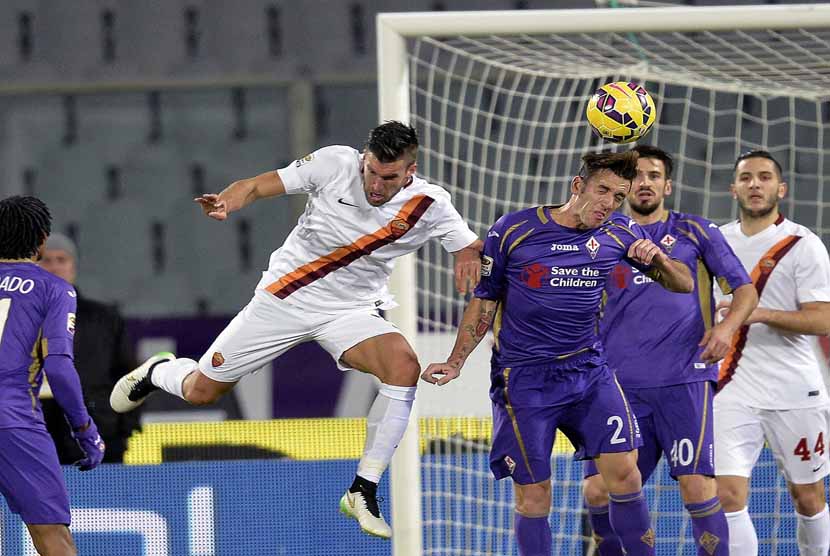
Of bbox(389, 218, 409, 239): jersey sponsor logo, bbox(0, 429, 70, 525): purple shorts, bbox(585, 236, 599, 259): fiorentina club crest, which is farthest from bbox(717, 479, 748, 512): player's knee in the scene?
bbox(0, 429, 70, 525): purple shorts

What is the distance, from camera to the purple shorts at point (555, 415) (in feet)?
17.3

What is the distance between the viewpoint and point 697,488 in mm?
5508

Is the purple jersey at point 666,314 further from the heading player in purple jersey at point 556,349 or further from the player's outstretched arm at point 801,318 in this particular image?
the heading player in purple jersey at point 556,349

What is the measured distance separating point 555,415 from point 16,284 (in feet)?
7.09

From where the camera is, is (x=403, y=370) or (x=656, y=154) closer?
(x=403, y=370)

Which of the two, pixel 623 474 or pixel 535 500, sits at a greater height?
pixel 623 474

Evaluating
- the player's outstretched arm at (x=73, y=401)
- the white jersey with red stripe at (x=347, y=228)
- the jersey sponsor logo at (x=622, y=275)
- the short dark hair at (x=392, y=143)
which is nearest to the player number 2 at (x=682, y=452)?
the jersey sponsor logo at (x=622, y=275)

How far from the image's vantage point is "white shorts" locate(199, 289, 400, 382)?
5.38 meters

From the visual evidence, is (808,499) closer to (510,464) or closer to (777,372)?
(777,372)

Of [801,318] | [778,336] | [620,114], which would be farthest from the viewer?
[778,336]

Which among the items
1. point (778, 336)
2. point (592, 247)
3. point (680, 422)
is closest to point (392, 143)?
point (592, 247)

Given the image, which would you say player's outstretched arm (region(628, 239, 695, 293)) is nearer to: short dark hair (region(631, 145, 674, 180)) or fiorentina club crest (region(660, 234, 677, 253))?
fiorentina club crest (region(660, 234, 677, 253))

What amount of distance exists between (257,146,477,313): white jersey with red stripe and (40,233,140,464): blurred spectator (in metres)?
1.68

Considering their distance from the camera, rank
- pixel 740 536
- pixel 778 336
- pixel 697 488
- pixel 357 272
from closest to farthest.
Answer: pixel 357 272
pixel 697 488
pixel 740 536
pixel 778 336
